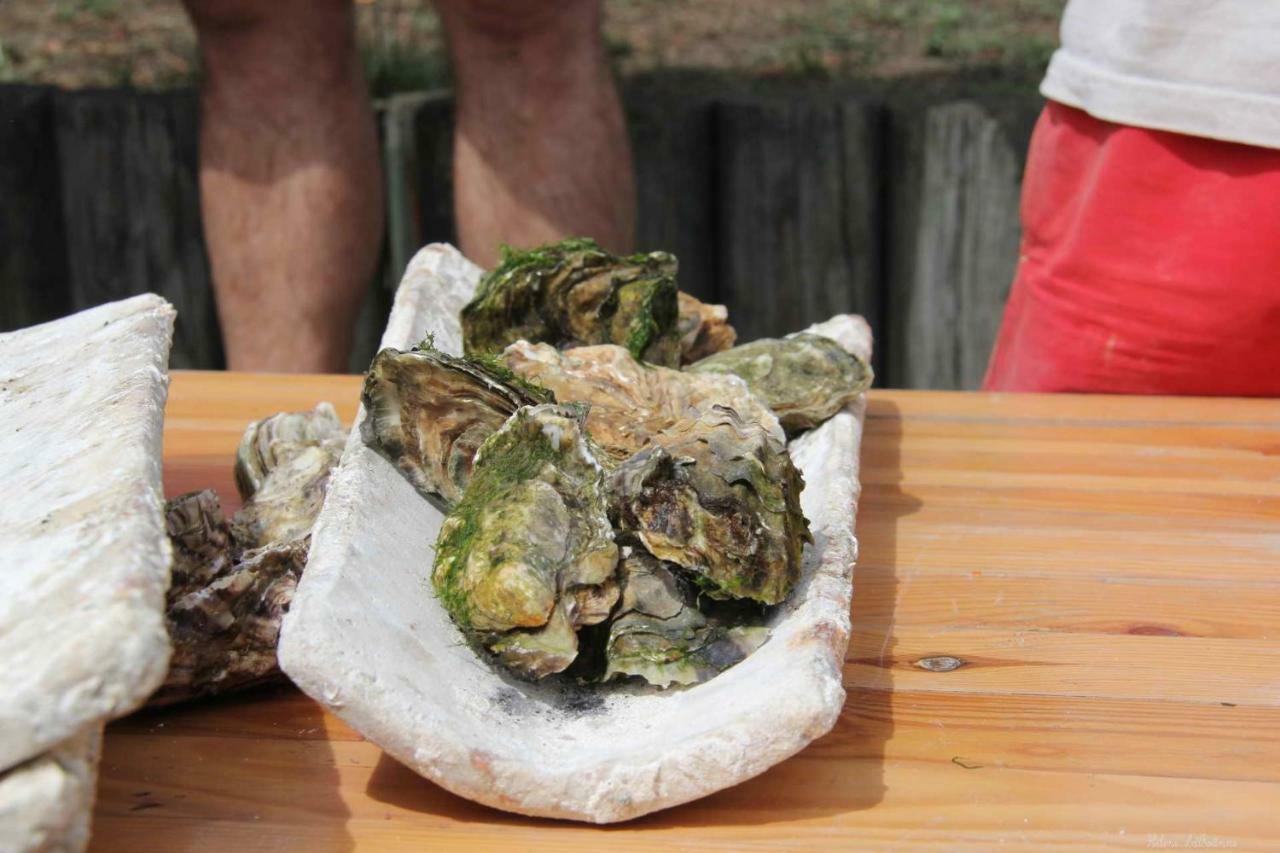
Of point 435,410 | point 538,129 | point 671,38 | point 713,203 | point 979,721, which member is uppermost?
point 671,38

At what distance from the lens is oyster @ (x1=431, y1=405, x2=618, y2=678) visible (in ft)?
3.62

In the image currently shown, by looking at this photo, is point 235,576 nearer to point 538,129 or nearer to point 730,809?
point 730,809

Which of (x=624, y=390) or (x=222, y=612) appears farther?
(x=624, y=390)

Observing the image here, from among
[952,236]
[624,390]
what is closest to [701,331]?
[624,390]

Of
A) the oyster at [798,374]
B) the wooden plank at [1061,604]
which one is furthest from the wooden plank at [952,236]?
the wooden plank at [1061,604]

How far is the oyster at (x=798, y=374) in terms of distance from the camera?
63.1 inches

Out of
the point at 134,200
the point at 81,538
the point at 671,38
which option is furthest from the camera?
the point at 671,38

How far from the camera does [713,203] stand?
3.47 metres

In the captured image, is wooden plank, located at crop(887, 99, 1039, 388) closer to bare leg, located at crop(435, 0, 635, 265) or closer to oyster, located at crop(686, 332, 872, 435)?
bare leg, located at crop(435, 0, 635, 265)

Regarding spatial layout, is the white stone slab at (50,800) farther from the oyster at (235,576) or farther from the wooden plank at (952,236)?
the wooden plank at (952,236)

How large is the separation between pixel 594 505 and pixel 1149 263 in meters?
1.37

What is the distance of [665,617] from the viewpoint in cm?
Result: 116

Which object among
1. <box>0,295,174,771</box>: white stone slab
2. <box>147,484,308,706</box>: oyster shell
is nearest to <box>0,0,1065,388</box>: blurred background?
<box>0,295,174,771</box>: white stone slab

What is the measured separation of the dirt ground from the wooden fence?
1.26 ft
